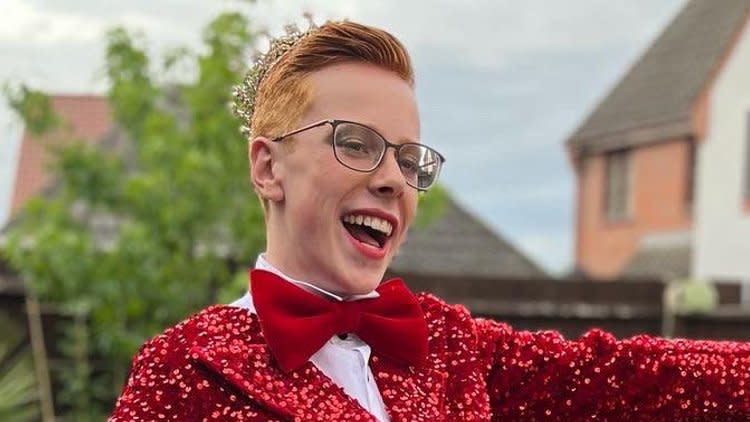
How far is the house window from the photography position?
2197cm

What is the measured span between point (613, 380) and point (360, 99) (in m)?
0.69

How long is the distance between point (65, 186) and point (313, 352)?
5.61 m

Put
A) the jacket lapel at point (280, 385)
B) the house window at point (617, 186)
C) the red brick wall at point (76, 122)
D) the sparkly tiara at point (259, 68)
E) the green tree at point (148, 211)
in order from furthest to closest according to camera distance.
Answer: the house window at point (617, 186) < the red brick wall at point (76, 122) < the green tree at point (148, 211) < the sparkly tiara at point (259, 68) < the jacket lapel at point (280, 385)

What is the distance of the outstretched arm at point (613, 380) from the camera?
92.2 inches

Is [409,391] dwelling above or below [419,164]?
below

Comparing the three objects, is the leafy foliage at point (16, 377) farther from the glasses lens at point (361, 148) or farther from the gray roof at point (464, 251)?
the gray roof at point (464, 251)

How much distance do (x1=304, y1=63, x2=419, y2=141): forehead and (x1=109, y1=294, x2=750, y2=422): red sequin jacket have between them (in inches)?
12.6

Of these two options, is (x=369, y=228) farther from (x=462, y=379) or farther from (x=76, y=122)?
(x=76, y=122)

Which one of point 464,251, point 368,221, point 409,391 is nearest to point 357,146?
point 368,221

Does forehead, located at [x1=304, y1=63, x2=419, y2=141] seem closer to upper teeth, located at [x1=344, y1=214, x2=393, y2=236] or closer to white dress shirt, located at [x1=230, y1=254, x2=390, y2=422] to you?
upper teeth, located at [x1=344, y1=214, x2=393, y2=236]

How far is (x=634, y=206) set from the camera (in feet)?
72.3

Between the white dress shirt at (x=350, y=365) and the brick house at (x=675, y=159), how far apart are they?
58.7ft

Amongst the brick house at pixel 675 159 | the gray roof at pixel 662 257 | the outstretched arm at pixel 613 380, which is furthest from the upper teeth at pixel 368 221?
the gray roof at pixel 662 257

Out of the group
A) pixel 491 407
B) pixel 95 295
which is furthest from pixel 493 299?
pixel 491 407
